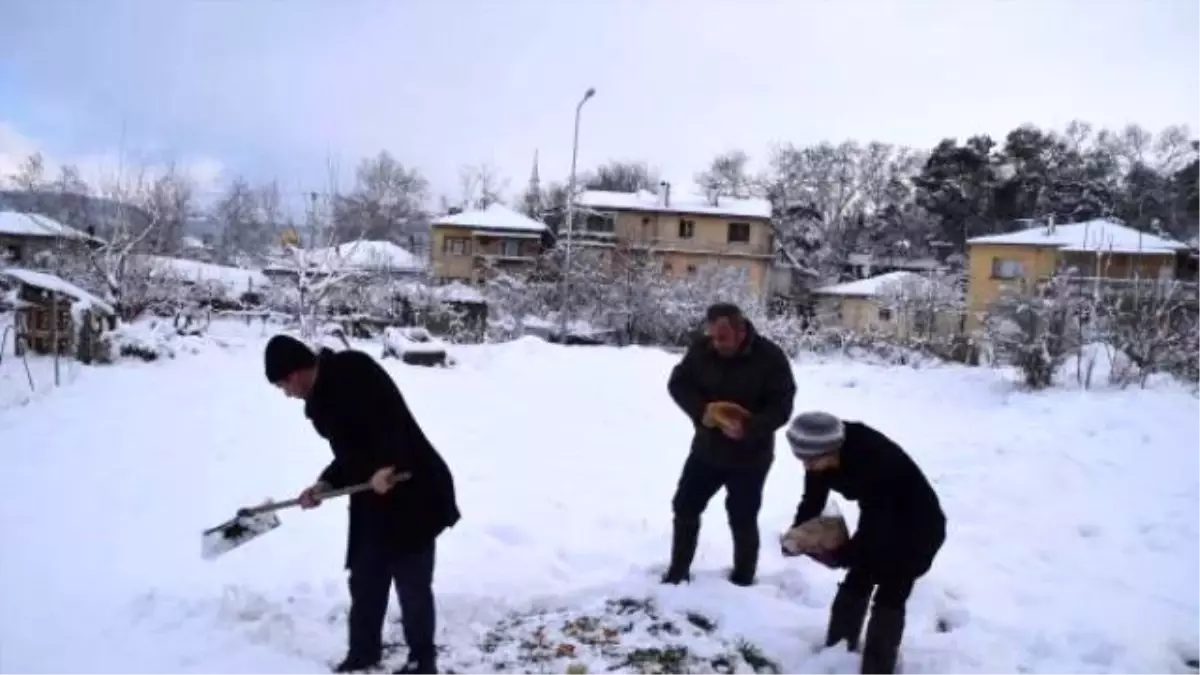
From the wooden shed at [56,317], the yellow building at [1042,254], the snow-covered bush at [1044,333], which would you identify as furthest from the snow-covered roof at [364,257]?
the yellow building at [1042,254]

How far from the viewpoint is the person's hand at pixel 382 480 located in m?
3.30

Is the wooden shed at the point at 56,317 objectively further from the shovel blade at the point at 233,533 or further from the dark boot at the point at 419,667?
the dark boot at the point at 419,667

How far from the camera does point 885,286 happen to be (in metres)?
35.7

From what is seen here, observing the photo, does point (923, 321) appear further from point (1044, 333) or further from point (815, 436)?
point (815, 436)

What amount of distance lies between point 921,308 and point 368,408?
28.5 m

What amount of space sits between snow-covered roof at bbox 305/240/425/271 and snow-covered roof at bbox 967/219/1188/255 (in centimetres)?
2024

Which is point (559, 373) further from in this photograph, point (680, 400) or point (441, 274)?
point (441, 274)

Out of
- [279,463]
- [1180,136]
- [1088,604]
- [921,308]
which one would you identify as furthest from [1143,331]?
[1180,136]

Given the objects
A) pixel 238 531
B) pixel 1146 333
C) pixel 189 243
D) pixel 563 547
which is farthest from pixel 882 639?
pixel 189 243

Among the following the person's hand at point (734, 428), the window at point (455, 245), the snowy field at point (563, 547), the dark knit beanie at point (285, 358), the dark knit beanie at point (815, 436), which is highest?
the window at point (455, 245)

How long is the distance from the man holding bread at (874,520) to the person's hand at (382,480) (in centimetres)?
152

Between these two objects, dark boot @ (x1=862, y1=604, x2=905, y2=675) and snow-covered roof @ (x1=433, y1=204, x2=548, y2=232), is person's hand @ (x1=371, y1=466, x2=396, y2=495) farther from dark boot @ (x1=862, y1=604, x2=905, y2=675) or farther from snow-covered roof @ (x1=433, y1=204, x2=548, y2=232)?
snow-covered roof @ (x1=433, y1=204, x2=548, y2=232)

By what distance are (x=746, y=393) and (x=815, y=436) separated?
1.03 metres

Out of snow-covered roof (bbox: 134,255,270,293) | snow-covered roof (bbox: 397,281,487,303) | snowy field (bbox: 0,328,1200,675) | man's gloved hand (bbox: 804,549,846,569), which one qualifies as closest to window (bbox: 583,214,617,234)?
snow-covered roof (bbox: 397,281,487,303)
